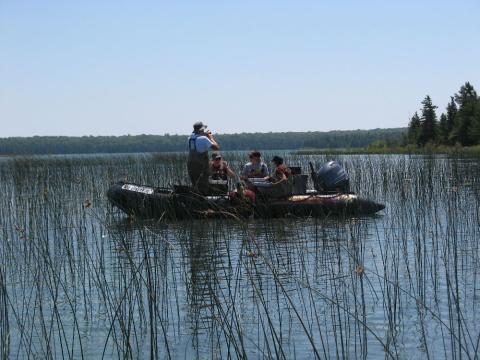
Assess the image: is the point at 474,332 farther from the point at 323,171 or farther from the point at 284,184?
the point at 323,171

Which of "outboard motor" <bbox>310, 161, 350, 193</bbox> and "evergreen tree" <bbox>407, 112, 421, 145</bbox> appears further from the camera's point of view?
"evergreen tree" <bbox>407, 112, 421, 145</bbox>

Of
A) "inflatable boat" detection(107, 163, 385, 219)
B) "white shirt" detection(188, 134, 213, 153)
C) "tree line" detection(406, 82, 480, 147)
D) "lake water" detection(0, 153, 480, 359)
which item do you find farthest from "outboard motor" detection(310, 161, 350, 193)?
"tree line" detection(406, 82, 480, 147)

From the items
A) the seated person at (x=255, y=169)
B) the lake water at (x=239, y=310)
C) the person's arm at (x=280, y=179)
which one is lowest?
the lake water at (x=239, y=310)

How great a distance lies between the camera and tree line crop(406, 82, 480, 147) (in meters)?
43.1

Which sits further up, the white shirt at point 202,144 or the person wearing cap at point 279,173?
the white shirt at point 202,144

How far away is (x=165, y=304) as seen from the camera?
6551mm

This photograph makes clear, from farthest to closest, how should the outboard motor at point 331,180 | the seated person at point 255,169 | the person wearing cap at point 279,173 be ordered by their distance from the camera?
1. the outboard motor at point 331,180
2. the seated person at point 255,169
3. the person wearing cap at point 279,173

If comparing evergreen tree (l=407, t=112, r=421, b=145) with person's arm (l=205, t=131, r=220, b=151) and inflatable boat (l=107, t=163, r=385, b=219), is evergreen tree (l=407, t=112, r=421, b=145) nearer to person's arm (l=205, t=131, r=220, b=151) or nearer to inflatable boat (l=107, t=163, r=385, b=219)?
inflatable boat (l=107, t=163, r=385, b=219)

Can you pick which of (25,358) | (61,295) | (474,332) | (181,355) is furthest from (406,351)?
(61,295)

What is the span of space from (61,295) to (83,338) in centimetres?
136

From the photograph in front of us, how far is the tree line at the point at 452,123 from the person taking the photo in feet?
141

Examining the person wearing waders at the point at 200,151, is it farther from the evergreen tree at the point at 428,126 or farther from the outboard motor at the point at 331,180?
the evergreen tree at the point at 428,126

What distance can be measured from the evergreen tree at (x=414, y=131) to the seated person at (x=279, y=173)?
128 feet

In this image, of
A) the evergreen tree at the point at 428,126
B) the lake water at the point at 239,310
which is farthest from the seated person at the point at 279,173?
the evergreen tree at the point at 428,126
